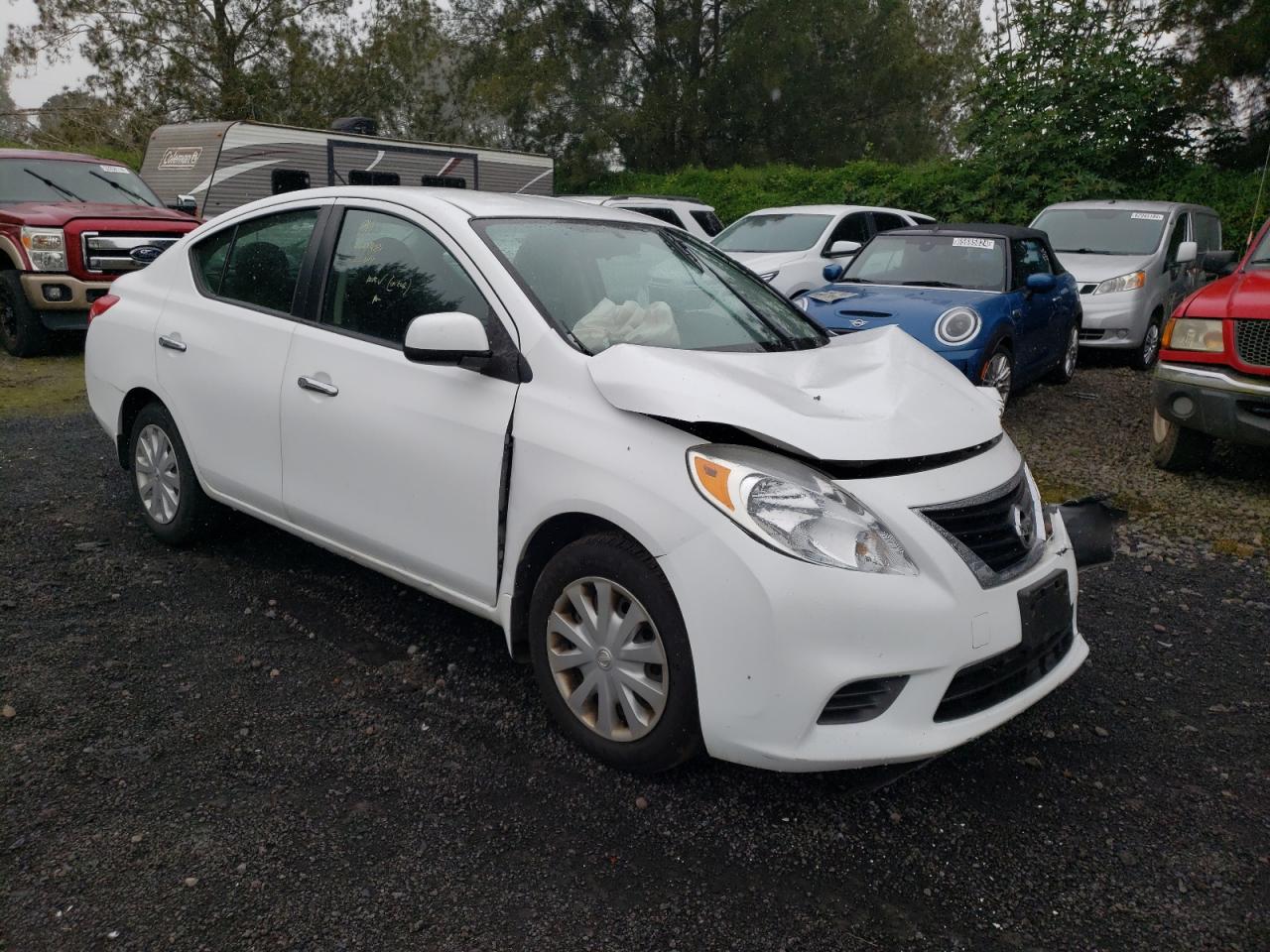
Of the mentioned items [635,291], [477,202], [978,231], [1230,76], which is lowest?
[978,231]

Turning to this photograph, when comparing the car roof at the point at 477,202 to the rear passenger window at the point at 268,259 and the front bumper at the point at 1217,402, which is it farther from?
the front bumper at the point at 1217,402

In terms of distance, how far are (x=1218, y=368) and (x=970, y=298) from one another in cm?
212

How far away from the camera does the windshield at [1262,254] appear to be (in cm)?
670

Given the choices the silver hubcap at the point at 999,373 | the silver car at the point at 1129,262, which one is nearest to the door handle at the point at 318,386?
the silver hubcap at the point at 999,373


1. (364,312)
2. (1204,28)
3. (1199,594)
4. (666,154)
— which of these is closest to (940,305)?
(1199,594)

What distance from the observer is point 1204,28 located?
16312 millimetres

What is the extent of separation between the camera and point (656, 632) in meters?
2.74

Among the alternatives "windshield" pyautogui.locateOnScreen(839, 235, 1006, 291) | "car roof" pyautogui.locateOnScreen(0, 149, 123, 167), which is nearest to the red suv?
"windshield" pyautogui.locateOnScreen(839, 235, 1006, 291)

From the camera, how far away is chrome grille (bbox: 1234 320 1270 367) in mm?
5676

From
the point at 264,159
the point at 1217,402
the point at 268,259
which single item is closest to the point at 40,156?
the point at 264,159

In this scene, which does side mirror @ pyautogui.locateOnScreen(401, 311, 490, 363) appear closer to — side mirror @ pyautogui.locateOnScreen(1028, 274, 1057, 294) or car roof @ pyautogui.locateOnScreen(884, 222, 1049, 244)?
side mirror @ pyautogui.locateOnScreen(1028, 274, 1057, 294)

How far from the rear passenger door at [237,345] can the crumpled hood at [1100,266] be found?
345 inches

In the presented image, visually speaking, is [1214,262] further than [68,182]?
No

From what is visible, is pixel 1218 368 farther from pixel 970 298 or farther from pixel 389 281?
pixel 389 281
